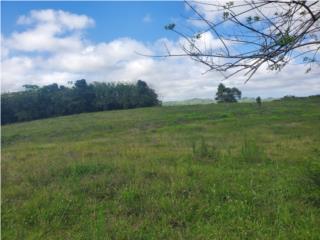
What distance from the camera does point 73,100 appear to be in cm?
6562

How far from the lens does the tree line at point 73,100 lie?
62.5m

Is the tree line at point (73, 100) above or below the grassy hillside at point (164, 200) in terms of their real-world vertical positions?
above

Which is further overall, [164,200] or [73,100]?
[73,100]

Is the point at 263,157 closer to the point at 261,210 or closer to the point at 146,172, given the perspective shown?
the point at 146,172

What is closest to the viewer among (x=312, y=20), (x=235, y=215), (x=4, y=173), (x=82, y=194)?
(x=312, y=20)

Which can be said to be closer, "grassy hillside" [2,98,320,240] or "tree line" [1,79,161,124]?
"grassy hillside" [2,98,320,240]

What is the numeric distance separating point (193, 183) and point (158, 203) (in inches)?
47.9

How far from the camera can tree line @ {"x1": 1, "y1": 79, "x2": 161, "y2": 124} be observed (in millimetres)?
62500

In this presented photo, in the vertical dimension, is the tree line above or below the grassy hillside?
above

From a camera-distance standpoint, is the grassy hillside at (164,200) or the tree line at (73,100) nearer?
the grassy hillside at (164,200)

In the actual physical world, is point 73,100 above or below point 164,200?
above

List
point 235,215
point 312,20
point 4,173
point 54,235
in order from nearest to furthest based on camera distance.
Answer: point 312,20, point 54,235, point 235,215, point 4,173

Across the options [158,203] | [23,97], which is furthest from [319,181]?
[23,97]

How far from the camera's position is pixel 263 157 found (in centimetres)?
949
